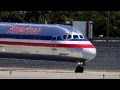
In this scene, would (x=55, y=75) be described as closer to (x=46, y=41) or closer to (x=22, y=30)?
(x=46, y=41)

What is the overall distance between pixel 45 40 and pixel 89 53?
10.8 feet

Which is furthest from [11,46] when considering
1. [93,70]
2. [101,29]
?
[101,29]

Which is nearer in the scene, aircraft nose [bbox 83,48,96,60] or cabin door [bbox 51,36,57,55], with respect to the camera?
aircraft nose [bbox 83,48,96,60]

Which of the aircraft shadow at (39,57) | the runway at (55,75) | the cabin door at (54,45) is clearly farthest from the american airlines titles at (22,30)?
the runway at (55,75)

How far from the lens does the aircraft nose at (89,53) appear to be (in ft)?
84.2

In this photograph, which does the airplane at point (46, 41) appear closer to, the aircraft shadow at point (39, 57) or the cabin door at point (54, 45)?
the cabin door at point (54, 45)

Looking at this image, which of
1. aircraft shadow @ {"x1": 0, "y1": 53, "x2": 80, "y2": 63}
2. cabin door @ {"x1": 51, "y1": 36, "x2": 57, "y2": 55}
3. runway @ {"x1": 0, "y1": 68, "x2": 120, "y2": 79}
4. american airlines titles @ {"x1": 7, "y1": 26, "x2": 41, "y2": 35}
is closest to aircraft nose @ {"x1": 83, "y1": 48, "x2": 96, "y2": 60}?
aircraft shadow @ {"x1": 0, "y1": 53, "x2": 80, "y2": 63}

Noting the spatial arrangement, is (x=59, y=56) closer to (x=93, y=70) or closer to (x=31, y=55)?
(x=31, y=55)

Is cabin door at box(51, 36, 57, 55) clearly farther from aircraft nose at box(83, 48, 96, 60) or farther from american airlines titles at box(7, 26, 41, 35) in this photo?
aircraft nose at box(83, 48, 96, 60)

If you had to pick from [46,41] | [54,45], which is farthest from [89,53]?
[46,41]

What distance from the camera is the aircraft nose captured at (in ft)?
84.2

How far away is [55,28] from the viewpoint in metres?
27.5
